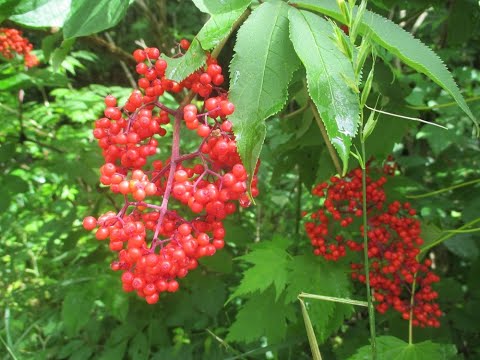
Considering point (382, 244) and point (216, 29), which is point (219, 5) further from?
point (382, 244)

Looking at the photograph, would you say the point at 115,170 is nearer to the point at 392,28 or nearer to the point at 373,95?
the point at 392,28

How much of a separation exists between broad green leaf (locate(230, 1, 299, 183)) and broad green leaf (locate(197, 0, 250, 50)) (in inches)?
1.3

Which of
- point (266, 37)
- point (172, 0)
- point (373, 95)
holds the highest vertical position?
point (266, 37)

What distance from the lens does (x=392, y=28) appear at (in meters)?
1.07

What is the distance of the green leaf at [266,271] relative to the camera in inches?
73.4

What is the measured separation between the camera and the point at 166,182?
118 centimetres

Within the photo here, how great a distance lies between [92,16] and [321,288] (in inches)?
50.9

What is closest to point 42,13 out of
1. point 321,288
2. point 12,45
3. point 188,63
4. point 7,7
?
point 7,7

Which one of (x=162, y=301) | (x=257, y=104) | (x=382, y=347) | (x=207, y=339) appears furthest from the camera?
(x=162, y=301)

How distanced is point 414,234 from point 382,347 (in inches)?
19.0

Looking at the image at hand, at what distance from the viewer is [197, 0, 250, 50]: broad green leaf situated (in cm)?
104

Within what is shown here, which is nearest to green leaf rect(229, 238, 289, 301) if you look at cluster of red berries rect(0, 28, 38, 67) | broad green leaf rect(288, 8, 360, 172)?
broad green leaf rect(288, 8, 360, 172)

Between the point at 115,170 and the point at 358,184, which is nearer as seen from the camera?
the point at 115,170

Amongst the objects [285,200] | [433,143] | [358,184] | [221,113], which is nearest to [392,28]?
[221,113]
